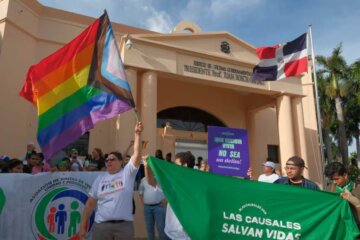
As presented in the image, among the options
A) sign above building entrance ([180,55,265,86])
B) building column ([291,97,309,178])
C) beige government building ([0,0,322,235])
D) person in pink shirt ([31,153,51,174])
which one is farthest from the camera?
building column ([291,97,309,178])

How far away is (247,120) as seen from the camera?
1585cm

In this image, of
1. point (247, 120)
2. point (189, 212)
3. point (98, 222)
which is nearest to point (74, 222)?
point (98, 222)

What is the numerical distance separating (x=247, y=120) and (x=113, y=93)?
11899 millimetres

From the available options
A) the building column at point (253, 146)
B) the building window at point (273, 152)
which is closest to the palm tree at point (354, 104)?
the building window at point (273, 152)

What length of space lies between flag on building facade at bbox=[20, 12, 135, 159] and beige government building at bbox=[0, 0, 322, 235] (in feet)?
16.2

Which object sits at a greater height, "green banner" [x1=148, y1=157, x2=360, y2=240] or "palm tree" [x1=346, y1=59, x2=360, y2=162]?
"palm tree" [x1=346, y1=59, x2=360, y2=162]

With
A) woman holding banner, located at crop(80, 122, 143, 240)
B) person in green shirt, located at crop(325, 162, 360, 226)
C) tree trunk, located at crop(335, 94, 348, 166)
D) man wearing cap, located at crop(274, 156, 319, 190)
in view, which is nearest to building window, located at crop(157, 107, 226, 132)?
woman holding banner, located at crop(80, 122, 143, 240)

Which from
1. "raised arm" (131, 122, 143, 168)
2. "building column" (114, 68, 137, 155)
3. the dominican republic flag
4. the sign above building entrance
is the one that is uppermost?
the sign above building entrance

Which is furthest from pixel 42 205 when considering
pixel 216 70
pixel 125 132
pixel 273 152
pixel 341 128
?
pixel 341 128

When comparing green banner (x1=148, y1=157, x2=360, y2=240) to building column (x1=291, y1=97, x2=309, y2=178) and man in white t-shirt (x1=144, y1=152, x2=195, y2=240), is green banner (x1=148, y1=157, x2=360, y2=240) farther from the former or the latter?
building column (x1=291, y1=97, x2=309, y2=178)

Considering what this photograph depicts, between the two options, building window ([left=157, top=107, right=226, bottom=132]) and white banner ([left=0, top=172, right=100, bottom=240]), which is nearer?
white banner ([left=0, top=172, right=100, bottom=240])

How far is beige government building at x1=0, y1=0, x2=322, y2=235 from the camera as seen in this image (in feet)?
35.7

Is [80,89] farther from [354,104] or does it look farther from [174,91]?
[354,104]

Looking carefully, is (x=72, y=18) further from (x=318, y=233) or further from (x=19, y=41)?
(x=318, y=233)
